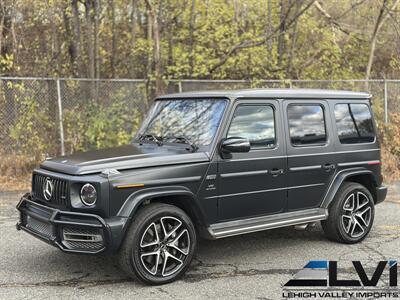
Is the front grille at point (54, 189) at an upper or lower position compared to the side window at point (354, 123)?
lower

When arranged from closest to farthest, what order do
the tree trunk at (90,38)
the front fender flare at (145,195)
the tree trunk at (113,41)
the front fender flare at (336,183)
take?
the front fender flare at (145,195), the front fender flare at (336,183), the tree trunk at (90,38), the tree trunk at (113,41)

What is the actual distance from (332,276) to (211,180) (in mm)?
1537

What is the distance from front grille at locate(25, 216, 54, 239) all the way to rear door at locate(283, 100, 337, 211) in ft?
8.66

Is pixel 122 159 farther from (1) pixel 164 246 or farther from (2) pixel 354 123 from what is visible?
(2) pixel 354 123

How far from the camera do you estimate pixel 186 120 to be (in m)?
5.53

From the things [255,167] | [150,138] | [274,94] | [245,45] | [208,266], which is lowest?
[208,266]

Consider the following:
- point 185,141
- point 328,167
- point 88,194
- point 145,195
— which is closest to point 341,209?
point 328,167

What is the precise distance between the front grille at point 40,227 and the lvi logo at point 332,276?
2.33 m

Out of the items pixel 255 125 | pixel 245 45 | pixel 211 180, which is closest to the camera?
pixel 211 180

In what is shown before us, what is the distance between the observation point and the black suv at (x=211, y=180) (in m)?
4.46

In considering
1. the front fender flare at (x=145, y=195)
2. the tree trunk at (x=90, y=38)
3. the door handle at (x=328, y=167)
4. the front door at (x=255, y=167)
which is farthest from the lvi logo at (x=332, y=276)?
the tree trunk at (x=90, y=38)

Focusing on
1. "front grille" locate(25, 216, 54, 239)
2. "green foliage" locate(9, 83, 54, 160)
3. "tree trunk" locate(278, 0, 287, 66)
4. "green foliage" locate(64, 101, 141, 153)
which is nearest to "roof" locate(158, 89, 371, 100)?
"front grille" locate(25, 216, 54, 239)

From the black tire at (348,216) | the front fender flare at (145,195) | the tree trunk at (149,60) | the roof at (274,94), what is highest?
the tree trunk at (149,60)

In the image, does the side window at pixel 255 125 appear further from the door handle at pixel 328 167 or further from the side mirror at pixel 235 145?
the door handle at pixel 328 167
